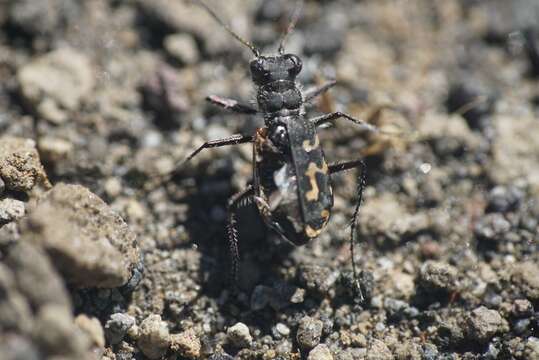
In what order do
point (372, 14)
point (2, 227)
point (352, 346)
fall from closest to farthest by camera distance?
point (2, 227) → point (352, 346) → point (372, 14)

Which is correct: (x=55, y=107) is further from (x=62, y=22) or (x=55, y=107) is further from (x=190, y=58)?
(x=190, y=58)

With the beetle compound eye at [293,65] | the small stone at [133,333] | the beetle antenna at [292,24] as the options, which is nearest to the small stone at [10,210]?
the small stone at [133,333]

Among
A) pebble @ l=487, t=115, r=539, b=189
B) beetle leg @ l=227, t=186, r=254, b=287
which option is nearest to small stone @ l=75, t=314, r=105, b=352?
beetle leg @ l=227, t=186, r=254, b=287

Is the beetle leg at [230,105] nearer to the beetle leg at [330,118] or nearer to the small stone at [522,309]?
the beetle leg at [330,118]

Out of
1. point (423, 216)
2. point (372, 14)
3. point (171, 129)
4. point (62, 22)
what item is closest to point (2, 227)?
point (171, 129)

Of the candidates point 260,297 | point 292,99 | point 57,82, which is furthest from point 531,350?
point 57,82
